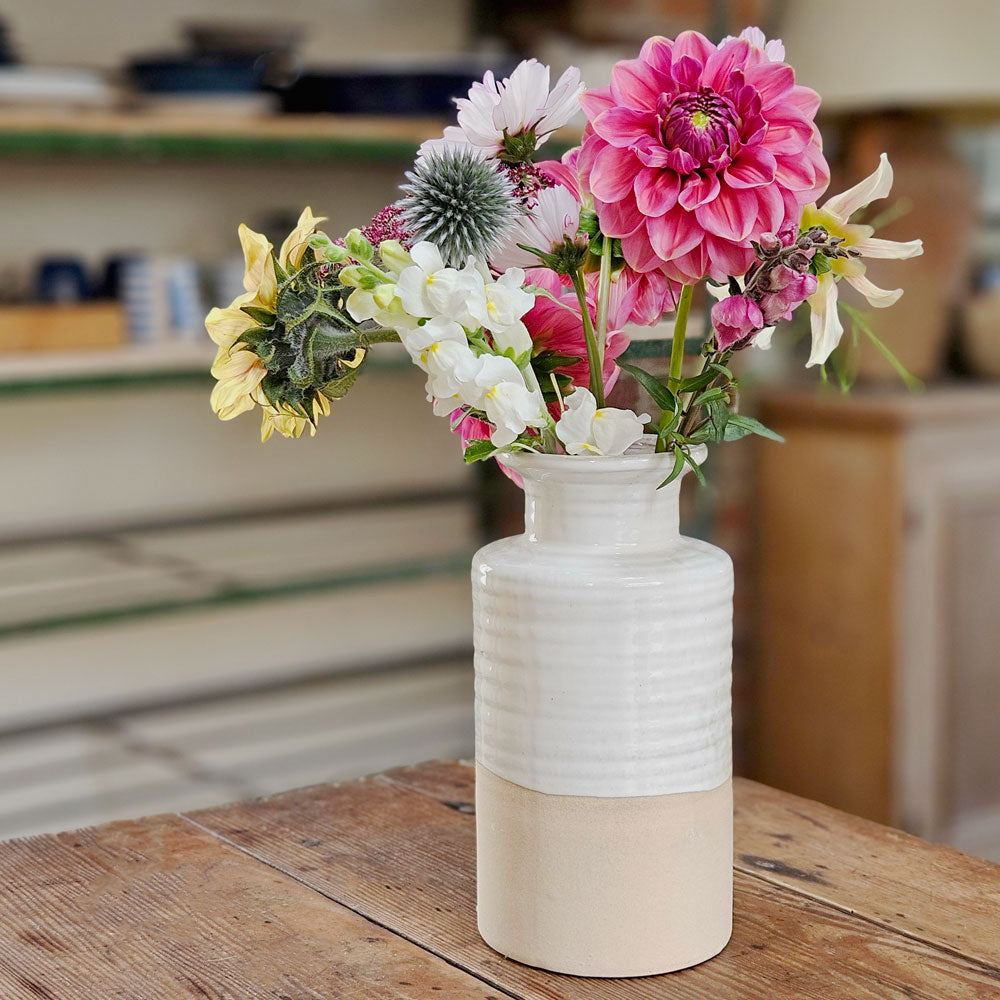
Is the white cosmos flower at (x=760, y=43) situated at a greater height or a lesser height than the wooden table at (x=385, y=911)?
greater

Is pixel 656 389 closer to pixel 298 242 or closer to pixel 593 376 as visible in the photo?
pixel 593 376

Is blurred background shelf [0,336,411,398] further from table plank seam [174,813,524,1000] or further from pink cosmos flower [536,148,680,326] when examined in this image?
pink cosmos flower [536,148,680,326]

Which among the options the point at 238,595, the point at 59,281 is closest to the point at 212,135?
the point at 59,281

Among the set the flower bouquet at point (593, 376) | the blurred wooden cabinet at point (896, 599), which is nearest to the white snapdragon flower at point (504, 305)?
the flower bouquet at point (593, 376)

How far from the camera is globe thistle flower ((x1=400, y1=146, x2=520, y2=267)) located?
2.56 ft

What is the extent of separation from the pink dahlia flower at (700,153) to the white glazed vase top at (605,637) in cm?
14

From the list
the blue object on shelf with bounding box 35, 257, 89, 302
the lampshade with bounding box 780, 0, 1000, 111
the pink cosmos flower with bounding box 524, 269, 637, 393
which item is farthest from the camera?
the lampshade with bounding box 780, 0, 1000, 111

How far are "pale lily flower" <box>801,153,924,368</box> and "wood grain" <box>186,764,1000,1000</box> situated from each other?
1.19ft

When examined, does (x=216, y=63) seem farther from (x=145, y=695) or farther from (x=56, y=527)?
(x=145, y=695)

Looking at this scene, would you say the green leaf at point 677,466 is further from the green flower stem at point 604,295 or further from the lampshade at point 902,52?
the lampshade at point 902,52

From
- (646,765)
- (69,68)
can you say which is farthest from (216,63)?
(646,765)

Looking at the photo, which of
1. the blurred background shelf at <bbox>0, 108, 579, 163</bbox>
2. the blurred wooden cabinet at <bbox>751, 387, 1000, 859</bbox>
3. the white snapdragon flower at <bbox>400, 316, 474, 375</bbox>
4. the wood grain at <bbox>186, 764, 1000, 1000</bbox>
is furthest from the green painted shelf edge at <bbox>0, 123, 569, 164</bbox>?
the white snapdragon flower at <bbox>400, 316, 474, 375</bbox>

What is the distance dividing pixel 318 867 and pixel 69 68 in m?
1.36

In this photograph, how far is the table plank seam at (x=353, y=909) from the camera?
0.84m
